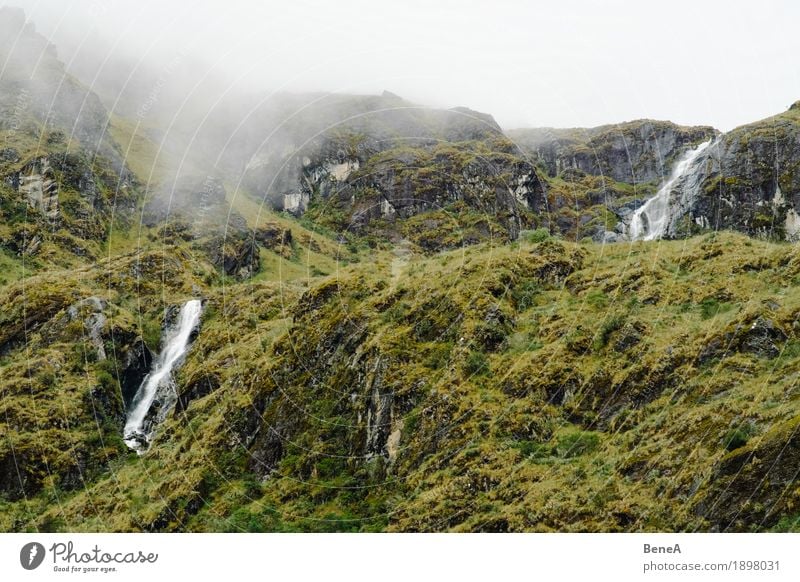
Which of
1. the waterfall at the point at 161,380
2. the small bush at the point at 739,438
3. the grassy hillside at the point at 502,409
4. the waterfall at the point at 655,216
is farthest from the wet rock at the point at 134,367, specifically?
the waterfall at the point at 655,216

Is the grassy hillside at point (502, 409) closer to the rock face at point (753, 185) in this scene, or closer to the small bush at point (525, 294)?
the small bush at point (525, 294)

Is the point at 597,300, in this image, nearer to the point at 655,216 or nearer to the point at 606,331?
the point at 606,331

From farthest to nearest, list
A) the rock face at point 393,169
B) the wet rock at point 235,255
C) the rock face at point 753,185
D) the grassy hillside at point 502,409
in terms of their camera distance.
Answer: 1. the rock face at point 393,169
2. the wet rock at point 235,255
3. the rock face at point 753,185
4. the grassy hillside at point 502,409

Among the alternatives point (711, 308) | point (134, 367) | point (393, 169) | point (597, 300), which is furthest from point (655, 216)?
point (134, 367)

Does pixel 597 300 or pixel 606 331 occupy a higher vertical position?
pixel 597 300

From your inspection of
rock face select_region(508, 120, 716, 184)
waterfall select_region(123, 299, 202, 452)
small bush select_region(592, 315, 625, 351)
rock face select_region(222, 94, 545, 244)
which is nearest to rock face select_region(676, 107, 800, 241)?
rock face select_region(222, 94, 545, 244)

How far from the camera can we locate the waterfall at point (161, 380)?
59.9m

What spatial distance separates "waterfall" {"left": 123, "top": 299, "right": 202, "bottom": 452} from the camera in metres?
59.9

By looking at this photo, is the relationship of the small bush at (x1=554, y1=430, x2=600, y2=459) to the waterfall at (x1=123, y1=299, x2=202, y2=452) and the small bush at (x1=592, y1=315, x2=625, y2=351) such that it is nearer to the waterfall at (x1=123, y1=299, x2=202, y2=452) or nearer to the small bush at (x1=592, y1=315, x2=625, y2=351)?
the small bush at (x1=592, y1=315, x2=625, y2=351)

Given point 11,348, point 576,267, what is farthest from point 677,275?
point 11,348

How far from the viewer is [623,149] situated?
538ft

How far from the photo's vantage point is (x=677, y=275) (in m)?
42.2
